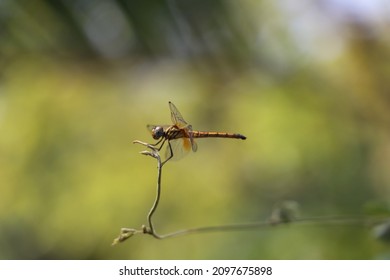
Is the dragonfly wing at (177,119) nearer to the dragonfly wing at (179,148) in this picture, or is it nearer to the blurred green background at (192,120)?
the dragonfly wing at (179,148)

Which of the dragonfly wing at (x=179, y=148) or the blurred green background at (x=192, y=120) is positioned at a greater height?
the blurred green background at (x=192, y=120)

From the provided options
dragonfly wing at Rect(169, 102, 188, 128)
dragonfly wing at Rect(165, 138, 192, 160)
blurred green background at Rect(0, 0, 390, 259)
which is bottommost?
dragonfly wing at Rect(165, 138, 192, 160)

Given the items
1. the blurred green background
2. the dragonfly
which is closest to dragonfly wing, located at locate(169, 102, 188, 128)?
the dragonfly


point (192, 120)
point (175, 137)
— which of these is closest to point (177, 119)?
point (175, 137)

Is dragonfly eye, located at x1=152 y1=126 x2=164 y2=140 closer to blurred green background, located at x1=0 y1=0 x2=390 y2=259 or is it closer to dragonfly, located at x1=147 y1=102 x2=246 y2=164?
dragonfly, located at x1=147 y1=102 x2=246 y2=164

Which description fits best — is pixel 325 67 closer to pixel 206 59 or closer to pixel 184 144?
pixel 206 59

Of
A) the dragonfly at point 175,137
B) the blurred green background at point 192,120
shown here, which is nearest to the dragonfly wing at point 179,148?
the dragonfly at point 175,137
